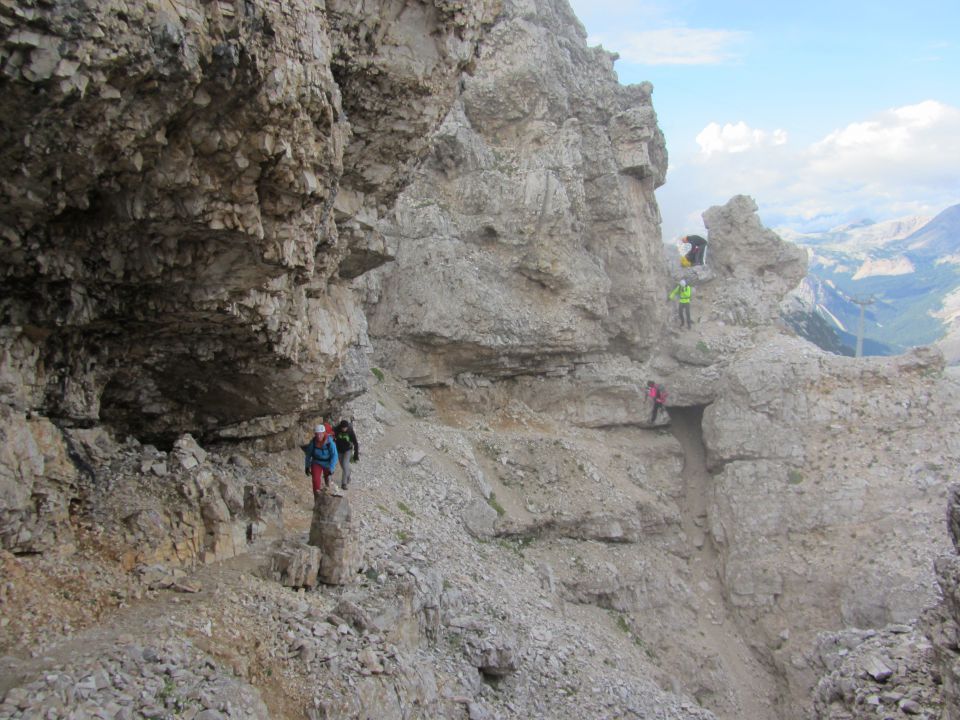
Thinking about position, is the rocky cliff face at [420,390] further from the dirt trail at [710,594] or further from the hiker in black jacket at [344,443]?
the hiker in black jacket at [344,443]

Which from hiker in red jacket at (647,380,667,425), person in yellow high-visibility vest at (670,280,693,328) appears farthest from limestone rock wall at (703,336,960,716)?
person in yellow high-visibility vest at (670,280,693,328)

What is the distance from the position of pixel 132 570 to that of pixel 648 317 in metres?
28.4

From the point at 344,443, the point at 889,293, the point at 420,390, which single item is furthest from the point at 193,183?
the point at 889,293

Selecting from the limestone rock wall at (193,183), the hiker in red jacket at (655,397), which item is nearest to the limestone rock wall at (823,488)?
the hiker in red jacket at (655,397)

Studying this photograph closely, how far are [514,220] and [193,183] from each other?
72.8 feet

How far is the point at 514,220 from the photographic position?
107 ft

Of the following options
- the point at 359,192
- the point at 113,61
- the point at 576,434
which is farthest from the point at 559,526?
the point at 113,61

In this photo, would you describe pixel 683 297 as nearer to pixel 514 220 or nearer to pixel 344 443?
pixel 514 220

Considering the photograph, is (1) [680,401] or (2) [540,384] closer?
(2) [540,384]

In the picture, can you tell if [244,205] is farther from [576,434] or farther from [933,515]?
[933,515]

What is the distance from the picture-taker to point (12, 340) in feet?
42.8

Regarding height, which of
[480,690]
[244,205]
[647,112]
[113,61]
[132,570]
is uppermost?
[647,112]

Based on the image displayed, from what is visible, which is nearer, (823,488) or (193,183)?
(193,183)

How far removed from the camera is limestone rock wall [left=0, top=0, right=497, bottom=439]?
9.45 m
